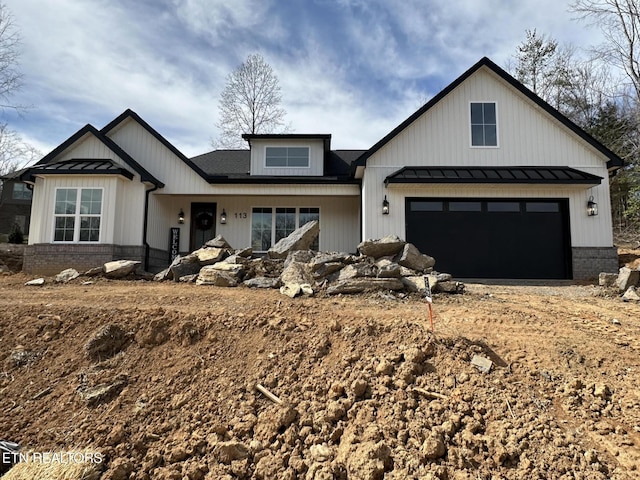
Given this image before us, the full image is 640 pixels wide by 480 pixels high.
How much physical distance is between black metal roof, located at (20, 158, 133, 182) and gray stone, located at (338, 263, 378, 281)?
7701 mm

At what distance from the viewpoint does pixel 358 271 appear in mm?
6832

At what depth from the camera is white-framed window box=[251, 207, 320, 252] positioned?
13406mm

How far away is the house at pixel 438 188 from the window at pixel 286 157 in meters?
1.94

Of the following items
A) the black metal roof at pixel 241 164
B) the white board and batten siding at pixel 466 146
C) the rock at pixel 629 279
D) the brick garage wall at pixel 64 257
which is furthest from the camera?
the black metal roof at pixel 241 164

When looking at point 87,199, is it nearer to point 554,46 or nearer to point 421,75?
point 421,75

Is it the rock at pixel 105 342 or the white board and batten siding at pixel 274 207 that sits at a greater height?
the white board and batten siding at pixel 274 207

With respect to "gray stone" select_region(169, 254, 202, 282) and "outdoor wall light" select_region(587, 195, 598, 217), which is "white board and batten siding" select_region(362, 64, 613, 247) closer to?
"outdoor wall light" select_region(587, 195, 598, 217)

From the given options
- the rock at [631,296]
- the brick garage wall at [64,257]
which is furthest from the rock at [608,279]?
the brick garage wall at [64,257]

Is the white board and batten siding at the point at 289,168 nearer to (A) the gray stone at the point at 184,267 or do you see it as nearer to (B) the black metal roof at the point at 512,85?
(B) the black metal roof at the point at 512,85

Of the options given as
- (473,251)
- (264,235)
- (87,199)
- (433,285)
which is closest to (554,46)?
(473,251)

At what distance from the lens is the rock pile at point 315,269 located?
22.0 ft

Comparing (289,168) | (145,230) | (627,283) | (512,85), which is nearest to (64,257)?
(145,230)

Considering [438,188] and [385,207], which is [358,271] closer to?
[385,207]

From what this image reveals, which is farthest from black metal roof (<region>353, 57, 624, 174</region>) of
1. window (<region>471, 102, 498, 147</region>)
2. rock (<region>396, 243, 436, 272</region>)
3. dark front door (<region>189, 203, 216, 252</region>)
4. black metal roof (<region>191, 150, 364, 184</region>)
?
dark front door (<region>189, 203, 216, 252</region>)
